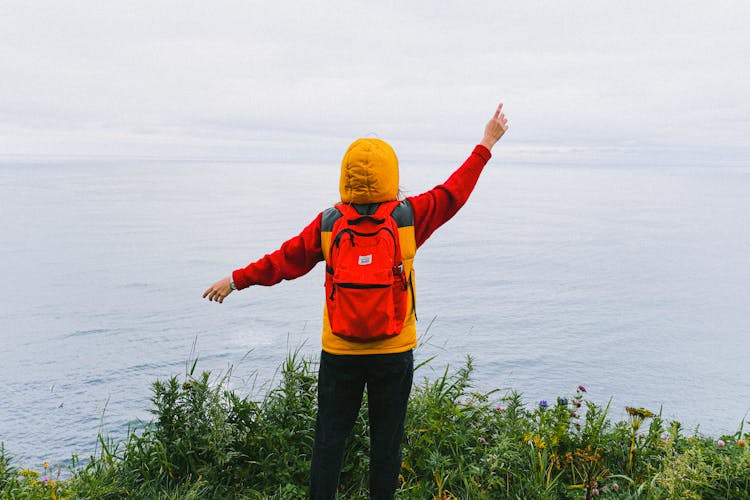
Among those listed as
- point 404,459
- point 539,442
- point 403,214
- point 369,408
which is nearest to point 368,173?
point 403,214

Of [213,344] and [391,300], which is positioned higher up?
[391,300]

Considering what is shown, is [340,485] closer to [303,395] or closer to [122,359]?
[303,395]

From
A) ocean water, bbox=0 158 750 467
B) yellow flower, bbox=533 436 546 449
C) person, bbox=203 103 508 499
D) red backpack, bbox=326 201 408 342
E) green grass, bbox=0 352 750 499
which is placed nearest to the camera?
red backpack, bbox=326 201 408 342

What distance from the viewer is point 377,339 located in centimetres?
327

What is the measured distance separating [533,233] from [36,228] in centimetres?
3282

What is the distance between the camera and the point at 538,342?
17.2 m

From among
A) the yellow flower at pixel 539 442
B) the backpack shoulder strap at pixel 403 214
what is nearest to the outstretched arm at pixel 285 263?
the backpack shoulder strap at pixel 403 214

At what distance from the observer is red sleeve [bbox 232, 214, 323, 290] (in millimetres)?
3512

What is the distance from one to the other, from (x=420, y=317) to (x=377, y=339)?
15954 mm

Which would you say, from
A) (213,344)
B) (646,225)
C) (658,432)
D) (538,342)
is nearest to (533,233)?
(646,225)

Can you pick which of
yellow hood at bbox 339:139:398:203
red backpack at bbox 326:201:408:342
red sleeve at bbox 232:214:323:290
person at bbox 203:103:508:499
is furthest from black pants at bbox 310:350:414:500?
yellow hood at bbox 339:139:398:203

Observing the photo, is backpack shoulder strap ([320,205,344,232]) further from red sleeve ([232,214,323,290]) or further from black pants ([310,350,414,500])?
black pants ([310,350,414,500])

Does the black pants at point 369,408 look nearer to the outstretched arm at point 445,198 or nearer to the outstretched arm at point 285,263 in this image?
the outstretched arm at point 285,263

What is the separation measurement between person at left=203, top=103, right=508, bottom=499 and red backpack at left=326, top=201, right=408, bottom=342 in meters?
0.07
